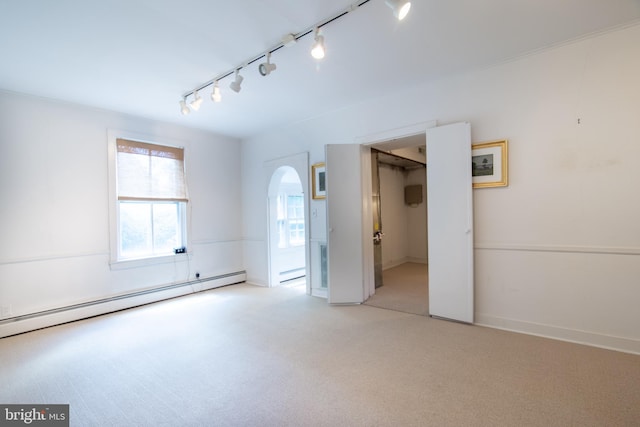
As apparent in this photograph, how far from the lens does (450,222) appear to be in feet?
10.5

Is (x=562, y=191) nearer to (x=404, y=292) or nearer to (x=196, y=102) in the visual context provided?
(x=404, y=292)

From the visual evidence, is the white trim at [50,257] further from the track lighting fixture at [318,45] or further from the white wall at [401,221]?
the white wall at [401,221]

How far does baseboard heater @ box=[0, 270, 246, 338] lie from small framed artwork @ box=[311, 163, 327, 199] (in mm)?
2502

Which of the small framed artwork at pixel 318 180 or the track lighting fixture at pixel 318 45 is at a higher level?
the track lighting fixture at pixel 318 45

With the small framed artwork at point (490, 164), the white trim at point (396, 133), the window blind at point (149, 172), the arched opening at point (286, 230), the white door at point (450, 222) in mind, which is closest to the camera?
the small framed artwork at point (490, 164)

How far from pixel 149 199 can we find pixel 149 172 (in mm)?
428

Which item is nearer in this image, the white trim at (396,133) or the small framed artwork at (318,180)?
the white trim at (396,133)

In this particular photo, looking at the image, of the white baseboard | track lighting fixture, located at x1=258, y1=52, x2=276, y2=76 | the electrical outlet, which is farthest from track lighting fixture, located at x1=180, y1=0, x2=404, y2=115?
the electrical outlet

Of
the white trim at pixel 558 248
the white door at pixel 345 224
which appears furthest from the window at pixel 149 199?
the white trim at pixel 558 248

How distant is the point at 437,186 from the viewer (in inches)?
129

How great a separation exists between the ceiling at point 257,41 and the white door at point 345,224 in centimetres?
90

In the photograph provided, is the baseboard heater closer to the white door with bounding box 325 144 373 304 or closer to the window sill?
the window sill

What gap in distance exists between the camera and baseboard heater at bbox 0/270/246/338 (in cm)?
321

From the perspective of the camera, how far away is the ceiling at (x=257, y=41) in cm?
208
